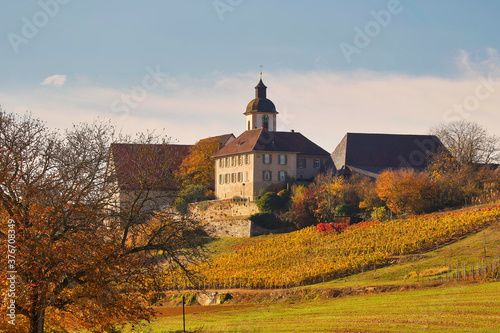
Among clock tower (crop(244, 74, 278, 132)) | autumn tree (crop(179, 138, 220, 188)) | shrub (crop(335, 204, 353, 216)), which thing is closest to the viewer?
shrub (crop(335, 204, 353, 216))

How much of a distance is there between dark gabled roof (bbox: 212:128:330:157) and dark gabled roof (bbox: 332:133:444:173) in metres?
2.79

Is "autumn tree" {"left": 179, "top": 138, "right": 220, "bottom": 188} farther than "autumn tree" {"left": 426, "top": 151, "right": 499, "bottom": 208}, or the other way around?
"autumn tree" {"left": 179, "top": 138, "right": 220, "bottom": 188}

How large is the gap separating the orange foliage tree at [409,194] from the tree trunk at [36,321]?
35.6 m

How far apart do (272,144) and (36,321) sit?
161 feet

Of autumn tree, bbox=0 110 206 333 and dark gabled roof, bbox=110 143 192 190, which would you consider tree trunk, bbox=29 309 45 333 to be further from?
dark gabled roof, bbox=110 143 192 190

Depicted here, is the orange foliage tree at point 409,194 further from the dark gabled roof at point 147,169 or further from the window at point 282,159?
the dark gabled roof at point 147,169

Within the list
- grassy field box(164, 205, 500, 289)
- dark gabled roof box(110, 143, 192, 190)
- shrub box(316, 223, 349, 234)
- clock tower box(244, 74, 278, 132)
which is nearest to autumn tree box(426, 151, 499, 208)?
grassy field box(164, 205, 500, 289)

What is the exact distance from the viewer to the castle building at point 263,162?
64062 millimetres

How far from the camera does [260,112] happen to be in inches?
3334

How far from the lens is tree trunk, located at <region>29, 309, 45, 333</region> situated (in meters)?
17.3

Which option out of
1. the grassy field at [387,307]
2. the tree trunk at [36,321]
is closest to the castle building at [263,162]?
the grassy field at [387,307]

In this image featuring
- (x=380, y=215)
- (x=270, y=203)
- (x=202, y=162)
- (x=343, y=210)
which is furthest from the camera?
(x=202, y=162)

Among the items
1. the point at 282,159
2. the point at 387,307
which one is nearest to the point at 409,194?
the point at 282,159

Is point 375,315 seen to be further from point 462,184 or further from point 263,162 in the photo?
point 263,162
